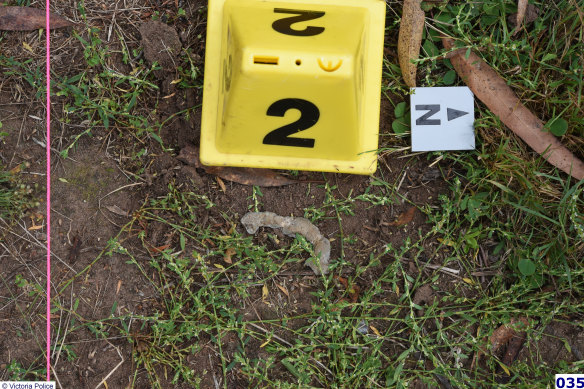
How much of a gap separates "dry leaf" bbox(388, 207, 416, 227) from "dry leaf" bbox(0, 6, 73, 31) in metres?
1.74

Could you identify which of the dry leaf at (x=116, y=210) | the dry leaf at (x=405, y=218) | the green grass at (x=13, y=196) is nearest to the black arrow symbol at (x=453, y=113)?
the dry leaf at (x=405, y=218)

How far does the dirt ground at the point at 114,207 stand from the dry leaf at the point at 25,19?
4 cm

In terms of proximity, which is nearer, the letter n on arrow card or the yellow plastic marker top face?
the yellow plastic marker top face

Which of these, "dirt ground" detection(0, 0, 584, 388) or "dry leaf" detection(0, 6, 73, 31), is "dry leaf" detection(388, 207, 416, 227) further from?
"dry leaf" detection(0, 6, 73, 31)

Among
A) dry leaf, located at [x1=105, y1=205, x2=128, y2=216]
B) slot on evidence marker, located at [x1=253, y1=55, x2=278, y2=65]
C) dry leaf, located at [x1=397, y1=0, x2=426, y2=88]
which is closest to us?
slot on evidence marker, located at [x1=253, y1=55, x2=278, y2=65]

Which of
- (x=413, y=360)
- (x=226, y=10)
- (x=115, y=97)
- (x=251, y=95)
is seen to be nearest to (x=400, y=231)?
(x=413, y=360)

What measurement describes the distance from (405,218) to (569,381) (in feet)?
3.36

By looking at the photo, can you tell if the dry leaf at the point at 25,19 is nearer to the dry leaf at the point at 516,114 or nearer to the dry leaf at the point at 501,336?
the dry leaf at the point at 516,114

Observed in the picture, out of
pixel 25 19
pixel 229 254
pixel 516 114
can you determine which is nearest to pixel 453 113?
pixel 516 114

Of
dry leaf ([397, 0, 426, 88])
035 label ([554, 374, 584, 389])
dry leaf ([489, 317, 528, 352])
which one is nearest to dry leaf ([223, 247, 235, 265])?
dry leaf ([397, 0, 426, 88])

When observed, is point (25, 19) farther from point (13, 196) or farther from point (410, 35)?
point (410, 35)

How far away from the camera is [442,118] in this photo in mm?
2346

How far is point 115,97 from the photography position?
2.40 metres

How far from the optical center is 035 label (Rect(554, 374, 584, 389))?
7.73ft
